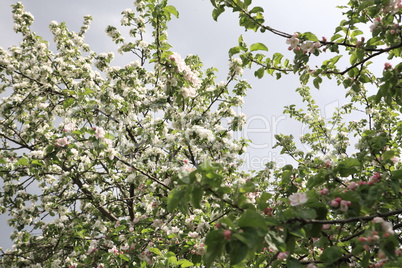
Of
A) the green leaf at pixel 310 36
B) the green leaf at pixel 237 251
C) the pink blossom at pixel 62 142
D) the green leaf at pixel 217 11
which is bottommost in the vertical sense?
the green leaf at pixel 237 251

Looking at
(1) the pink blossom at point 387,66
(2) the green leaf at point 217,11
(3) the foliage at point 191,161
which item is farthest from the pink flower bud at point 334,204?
(2) the green leaf at point 217,11

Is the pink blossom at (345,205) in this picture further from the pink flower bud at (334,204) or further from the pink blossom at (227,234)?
the pink blossom at (227,234)

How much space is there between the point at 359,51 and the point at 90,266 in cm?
452

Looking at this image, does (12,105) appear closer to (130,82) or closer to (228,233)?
(130,82)

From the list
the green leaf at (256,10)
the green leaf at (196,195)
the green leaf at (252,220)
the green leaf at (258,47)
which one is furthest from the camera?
the green leaf at (258,47)

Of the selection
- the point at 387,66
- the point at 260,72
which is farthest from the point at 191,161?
the point at 387,66

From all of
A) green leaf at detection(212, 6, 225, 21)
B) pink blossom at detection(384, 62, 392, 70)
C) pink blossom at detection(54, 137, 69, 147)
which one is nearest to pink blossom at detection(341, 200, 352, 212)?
pink blossom at detection(384, 62, 392, 70)

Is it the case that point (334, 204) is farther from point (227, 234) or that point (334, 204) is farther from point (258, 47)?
point (258, 47)

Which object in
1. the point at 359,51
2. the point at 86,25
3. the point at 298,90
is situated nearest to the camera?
the point at 359,51

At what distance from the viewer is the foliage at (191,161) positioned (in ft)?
5.64

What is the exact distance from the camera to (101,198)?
6.17 metres

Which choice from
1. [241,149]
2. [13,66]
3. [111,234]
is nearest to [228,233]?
[111,234]

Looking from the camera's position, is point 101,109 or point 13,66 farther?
point 13,66

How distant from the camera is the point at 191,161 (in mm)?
5090
